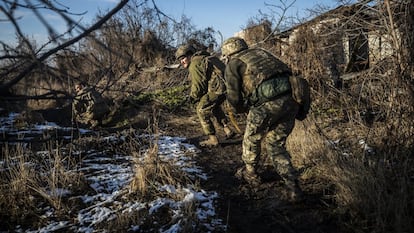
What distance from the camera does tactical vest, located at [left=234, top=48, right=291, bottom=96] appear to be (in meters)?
3.72

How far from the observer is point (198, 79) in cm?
612

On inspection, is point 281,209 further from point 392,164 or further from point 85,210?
point 85,210

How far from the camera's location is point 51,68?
130cm

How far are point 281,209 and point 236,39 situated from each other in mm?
2109

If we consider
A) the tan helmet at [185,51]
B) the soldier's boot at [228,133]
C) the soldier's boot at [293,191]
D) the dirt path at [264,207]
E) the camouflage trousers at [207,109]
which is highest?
the tan helmet at [185,51]

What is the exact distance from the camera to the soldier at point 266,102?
366 cm

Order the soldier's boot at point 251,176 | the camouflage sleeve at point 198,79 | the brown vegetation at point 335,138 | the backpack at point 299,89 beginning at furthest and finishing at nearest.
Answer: the camouflage sleeve at point 198,79
the soldier's boot at point 251,176
the backpack at point 299,89
the brown vegetation at point 335,138

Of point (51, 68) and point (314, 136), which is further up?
point (51, 68)

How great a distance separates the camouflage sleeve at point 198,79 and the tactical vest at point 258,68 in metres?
2.15

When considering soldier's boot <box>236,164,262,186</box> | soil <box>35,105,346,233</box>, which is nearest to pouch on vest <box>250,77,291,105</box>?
soldier's boot <box>236,164,262,186</box>

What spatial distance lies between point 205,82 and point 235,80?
7.38ft

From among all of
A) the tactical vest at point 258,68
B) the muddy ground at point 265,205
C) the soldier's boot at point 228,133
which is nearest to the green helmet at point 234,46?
the tactical vest at point 258,68

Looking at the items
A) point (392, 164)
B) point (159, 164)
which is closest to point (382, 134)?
point (392, 164)

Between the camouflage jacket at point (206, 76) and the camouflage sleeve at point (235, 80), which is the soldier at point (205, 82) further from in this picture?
the camouflage sleeve at point (235, 80)
